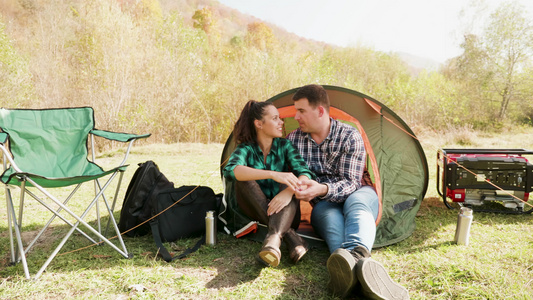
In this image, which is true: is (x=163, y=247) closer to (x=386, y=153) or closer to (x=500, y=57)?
(x=386, y=153)

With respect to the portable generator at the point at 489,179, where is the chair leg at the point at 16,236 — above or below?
below

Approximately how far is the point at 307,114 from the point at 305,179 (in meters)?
0.49

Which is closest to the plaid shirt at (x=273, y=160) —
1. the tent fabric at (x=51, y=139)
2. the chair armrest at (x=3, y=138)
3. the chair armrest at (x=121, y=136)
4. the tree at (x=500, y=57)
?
the chair armrest at (x=121, y=136)

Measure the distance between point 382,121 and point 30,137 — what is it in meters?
2.66

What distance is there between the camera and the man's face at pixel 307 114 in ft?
7.91

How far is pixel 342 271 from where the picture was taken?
64.2 inches

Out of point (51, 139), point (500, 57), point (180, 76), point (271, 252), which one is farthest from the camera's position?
point (500, 57)

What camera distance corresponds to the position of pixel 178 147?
744 cm

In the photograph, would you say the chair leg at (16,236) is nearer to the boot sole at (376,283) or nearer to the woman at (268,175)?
the woman at (268,175)

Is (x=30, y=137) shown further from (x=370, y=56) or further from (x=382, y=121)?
(x=370, y=56)

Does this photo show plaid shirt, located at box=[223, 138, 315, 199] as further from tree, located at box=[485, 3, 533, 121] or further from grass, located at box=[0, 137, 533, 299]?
tree, located at box=[485, 3, 533, 121]

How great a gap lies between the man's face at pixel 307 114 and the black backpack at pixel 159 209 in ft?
3.17

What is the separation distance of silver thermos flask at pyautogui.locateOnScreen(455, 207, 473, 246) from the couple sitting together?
580mm

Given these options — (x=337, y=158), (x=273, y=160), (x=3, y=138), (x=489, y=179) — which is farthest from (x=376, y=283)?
(x=3, y=138)
